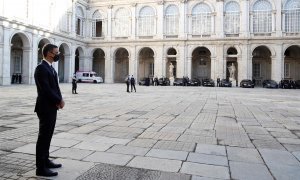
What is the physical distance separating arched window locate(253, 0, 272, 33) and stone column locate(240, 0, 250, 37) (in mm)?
1085

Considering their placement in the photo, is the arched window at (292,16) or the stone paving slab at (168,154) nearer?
the stone paving slab at (168,154)

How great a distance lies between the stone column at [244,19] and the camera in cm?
3925

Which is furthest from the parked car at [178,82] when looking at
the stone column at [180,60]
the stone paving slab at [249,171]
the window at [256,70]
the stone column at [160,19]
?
the stone paving slab at [249,171]

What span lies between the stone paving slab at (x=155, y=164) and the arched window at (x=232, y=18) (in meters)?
38.5

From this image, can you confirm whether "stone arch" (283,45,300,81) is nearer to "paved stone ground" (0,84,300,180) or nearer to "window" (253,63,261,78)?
"window" (253,63,261,78)

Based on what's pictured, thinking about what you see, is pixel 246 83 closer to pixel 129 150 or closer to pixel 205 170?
pixel 129 150

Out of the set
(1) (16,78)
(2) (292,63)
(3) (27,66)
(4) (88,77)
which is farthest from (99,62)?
(2) (292,63)

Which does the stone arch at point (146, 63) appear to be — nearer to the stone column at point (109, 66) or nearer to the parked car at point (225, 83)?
the stone column at point (109, 66)

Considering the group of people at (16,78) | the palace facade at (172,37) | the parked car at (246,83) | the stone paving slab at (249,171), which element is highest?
the palace facade at (172,37)

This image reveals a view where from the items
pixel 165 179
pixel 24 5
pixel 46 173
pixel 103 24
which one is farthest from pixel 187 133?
pixel 103 24

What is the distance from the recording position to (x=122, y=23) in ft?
146

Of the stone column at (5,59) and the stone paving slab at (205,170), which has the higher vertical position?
the stone column at (5,59)

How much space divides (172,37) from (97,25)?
1345cm

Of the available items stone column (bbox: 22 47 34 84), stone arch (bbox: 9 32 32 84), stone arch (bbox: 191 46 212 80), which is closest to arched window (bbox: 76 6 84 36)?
stone arch (bbox: 9 32 32 84)
